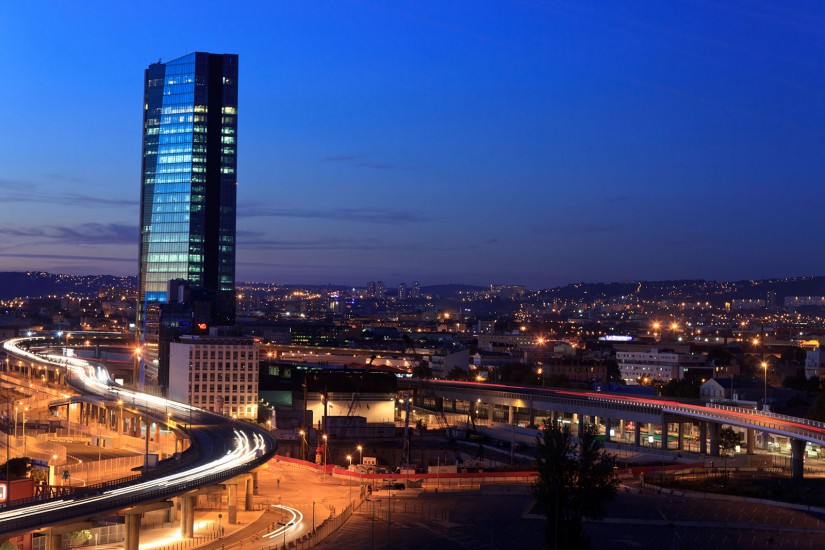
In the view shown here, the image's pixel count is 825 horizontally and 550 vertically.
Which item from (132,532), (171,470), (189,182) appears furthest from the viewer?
(189,182)

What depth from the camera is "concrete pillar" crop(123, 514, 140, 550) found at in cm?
3278

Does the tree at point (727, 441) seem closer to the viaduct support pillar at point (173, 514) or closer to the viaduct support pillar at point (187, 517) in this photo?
the viaduct support pillar at point (173, 514)

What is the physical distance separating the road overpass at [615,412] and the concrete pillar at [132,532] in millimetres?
29705

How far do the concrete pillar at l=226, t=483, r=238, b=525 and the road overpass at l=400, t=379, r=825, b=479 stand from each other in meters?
23.1

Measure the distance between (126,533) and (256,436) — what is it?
19343mm

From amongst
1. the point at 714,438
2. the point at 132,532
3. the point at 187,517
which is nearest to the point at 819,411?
the point at 714,438

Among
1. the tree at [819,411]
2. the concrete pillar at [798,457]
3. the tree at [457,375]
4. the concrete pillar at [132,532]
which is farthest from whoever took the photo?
the tree at [457,375]

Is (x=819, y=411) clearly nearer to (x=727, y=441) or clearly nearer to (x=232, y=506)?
(x=727, y=441)

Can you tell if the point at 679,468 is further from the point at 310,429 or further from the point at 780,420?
the point at 310,429

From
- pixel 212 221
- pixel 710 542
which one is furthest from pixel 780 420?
pixel 212 221

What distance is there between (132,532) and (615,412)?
143 ft

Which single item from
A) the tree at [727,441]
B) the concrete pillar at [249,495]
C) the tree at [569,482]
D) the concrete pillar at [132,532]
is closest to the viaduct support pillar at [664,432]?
the tree at [727,441]

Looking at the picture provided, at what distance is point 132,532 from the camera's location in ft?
108

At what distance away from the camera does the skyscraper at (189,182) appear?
12750cm
